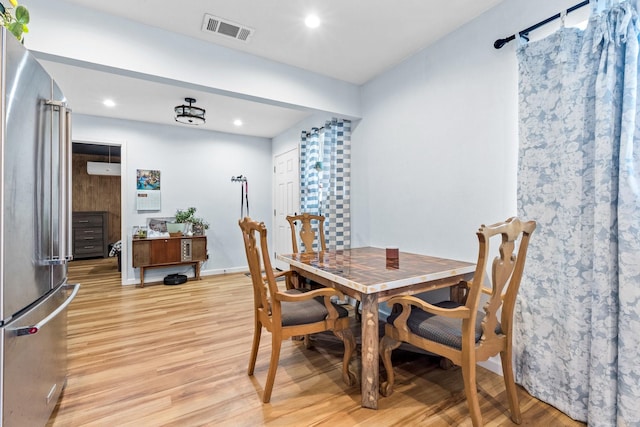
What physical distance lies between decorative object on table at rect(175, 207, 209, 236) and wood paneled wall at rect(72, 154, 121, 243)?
11.7ft

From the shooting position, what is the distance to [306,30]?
92.7 inches

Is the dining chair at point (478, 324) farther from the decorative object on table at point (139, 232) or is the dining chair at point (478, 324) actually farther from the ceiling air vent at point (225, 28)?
the decorative object on table at point (139, 232)

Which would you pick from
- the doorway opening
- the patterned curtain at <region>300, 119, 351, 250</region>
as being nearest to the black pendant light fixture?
the patterned curtain at <region>300, 119, 351, 250</region>

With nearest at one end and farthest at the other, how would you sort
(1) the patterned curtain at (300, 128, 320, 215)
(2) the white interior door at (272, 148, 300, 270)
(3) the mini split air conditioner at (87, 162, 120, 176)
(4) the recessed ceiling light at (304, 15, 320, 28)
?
(4) the recessed ceiling light at (304, 15, 320, 28), (1) the patterned curtain at (300, 128, 320, 215), (2) the white interior door at (272, 148, 300, 270), (3) the mini split air conditioner at (87, 162, 120, 176)

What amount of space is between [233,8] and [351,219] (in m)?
2.33

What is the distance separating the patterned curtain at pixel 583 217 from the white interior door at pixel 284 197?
3.36 meters

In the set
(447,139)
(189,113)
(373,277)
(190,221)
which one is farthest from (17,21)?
(190,221)

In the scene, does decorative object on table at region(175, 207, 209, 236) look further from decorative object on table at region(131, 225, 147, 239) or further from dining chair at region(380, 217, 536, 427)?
dining chair at region(380, 217, 536, 427)

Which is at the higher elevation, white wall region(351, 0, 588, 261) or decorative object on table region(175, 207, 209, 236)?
white wall region(351, 0, 588, 261)

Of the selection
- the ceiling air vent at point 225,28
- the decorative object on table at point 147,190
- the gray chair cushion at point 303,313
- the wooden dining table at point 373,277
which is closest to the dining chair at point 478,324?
the wooden dining table at point 373,277

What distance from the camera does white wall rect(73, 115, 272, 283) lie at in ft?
14.7

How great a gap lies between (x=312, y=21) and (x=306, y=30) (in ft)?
0.41

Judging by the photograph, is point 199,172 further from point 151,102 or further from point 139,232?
point 151,102

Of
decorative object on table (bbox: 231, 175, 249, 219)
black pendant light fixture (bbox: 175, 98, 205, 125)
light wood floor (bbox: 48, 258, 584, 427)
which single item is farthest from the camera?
decorative object on table (bbox: 231, 175, 249, 219)
